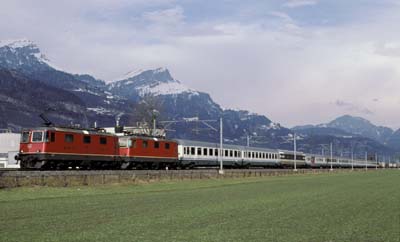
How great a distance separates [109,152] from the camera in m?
55.9

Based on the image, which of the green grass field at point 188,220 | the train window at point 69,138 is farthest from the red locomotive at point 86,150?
the green grass field at point 188,220

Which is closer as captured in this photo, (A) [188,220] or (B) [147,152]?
(A) [188,220]

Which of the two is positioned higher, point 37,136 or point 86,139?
point 86,139

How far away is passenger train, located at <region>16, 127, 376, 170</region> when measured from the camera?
47.6 m

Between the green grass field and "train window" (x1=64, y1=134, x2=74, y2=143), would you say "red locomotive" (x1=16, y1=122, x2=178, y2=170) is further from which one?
the green grass field

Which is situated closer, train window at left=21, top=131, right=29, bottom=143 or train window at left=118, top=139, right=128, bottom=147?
train window at left=21, top=131, right=29, bottom=143

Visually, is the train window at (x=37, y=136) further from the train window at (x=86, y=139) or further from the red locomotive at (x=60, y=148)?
the train window at (x=86, y=139)

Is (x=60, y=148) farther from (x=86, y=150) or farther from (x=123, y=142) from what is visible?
(x=123, y=142)

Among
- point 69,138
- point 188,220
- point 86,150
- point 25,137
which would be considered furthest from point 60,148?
point 188,220

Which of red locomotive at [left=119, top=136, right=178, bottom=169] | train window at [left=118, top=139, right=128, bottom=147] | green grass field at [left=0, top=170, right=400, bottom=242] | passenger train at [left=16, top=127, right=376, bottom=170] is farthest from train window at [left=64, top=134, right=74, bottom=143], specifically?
green grass field at [left=0, top=170, right=400, bottom=242]

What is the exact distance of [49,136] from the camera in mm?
47344

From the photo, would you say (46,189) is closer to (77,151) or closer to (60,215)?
(77,151)

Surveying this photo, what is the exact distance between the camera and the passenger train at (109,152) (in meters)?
47.6

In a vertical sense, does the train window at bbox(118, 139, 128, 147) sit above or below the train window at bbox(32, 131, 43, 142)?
above
